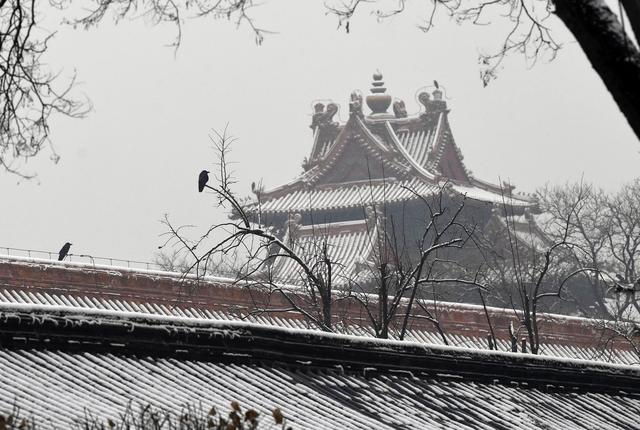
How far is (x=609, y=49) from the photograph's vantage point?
6.15m

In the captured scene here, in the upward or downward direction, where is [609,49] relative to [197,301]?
downward

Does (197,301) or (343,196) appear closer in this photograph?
(197,301)

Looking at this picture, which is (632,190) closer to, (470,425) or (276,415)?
(470,425)

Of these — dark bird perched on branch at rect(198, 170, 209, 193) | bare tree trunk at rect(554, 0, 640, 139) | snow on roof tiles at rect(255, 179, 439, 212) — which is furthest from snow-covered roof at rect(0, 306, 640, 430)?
snow on roof tiles at rect(255, 179, 439, 212)

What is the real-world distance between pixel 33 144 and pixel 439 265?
31750 mm

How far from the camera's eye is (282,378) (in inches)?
384

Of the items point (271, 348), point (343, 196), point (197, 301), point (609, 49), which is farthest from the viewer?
point (343, 196)

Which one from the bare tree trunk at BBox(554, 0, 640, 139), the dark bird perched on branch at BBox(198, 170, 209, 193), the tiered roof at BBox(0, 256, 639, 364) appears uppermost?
the dark bird perched on branch at BBox(198, 170, 209, 193)

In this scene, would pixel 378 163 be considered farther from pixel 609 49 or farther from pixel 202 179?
pixel 609 49

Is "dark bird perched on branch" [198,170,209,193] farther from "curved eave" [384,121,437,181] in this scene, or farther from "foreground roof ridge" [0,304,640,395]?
"curved eave" [384,121,437,181]

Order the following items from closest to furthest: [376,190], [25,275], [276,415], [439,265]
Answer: [276,415], [25,275], [439,265], [376,190]

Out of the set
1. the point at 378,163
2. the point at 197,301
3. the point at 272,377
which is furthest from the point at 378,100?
the point at 272,377

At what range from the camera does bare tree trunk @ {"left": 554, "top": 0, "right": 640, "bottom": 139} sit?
609cm

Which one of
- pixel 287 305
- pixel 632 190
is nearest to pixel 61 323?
pixel 287 305
